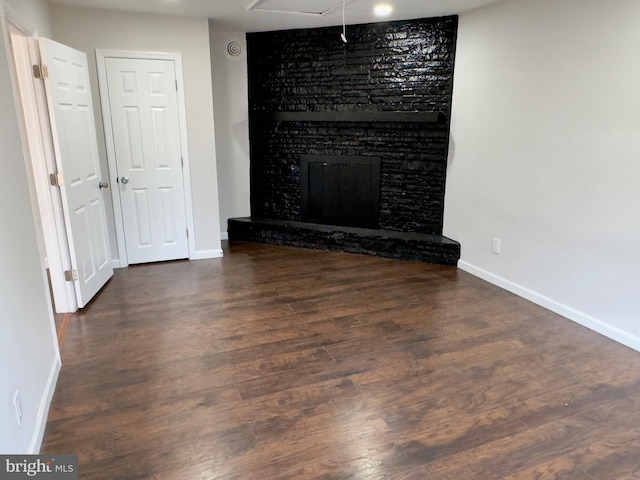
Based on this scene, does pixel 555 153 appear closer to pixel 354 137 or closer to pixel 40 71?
pixel 354 137

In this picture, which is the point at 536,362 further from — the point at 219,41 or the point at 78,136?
the point at 219,41

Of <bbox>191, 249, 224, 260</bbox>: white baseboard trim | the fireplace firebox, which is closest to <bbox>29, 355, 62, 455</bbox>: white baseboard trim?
<bbox>191, 249, 224, 260</bbox>: white baseboard trim

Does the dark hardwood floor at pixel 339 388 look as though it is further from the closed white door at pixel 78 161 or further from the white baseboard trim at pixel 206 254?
the white baseboard trim at pixel 206 254

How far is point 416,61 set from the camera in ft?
14.0

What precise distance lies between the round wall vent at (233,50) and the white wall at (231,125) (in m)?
0.02

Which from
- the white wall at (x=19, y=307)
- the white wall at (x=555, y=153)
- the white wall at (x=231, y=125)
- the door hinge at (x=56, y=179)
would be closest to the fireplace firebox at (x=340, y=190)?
the white wall at (x=231, y=125)

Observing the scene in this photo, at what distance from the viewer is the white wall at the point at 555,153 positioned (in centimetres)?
276

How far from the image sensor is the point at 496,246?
3865mm

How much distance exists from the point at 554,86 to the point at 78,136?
3.52m

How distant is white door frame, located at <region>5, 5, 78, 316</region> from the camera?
2848 millimetres

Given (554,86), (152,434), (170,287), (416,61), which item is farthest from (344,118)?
(152,434)

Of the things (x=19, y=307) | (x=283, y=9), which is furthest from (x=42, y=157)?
(x=283, y=9)

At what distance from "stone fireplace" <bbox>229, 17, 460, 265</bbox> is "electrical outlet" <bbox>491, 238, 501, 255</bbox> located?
0.44 meters

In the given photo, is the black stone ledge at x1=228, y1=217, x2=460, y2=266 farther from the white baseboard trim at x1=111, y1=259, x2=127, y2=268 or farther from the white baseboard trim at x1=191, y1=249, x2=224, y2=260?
the white baseboard trim at x1=111, y1=259, x2=127, y2=268
